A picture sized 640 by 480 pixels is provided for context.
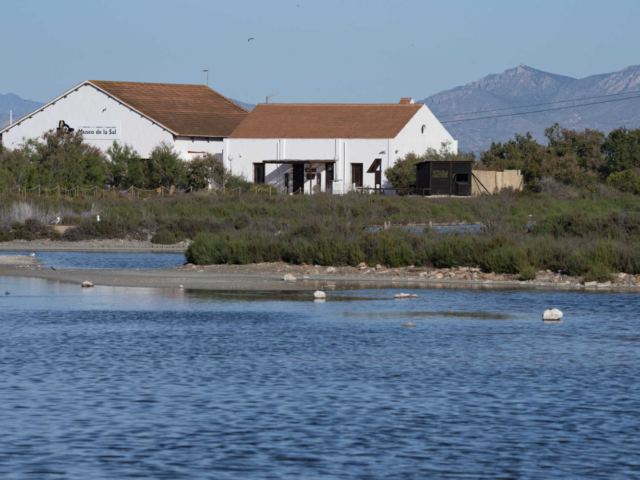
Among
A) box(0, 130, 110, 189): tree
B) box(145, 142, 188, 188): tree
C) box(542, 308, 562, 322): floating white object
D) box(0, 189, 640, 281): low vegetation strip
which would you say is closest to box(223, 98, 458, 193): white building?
box(145, 142, 188, 188): tree

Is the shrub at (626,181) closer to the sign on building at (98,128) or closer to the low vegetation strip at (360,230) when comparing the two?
the low vegetation strip at (360,230)

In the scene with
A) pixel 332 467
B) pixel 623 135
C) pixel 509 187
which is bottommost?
pixel 332 467

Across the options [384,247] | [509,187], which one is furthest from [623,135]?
[384,247]

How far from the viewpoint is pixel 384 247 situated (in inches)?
1157

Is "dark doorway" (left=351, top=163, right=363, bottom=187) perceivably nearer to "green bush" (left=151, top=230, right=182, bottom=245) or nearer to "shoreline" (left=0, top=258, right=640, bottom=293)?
"green bush" (left=151, top=230, right=182, bottom=245)

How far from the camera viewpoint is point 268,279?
27344mm

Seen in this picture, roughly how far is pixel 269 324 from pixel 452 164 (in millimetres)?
53090

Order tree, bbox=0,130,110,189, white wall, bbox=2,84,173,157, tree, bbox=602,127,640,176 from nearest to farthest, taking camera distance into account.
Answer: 1. tree, bbox=0,130,110,189
2. white wall, bbox=2,84,173,157
3. tree, bbox=602,127,640,176

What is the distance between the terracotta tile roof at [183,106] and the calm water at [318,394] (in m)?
62.1

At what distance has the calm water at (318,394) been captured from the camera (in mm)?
8617

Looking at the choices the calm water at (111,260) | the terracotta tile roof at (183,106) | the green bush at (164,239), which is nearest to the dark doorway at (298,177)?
the terracotta tile roof at (183,106)

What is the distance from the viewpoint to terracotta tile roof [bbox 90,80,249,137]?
8075 centimetres

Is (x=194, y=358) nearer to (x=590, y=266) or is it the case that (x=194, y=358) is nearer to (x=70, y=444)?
(x=70, y=444)

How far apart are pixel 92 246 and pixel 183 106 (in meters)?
43.7
